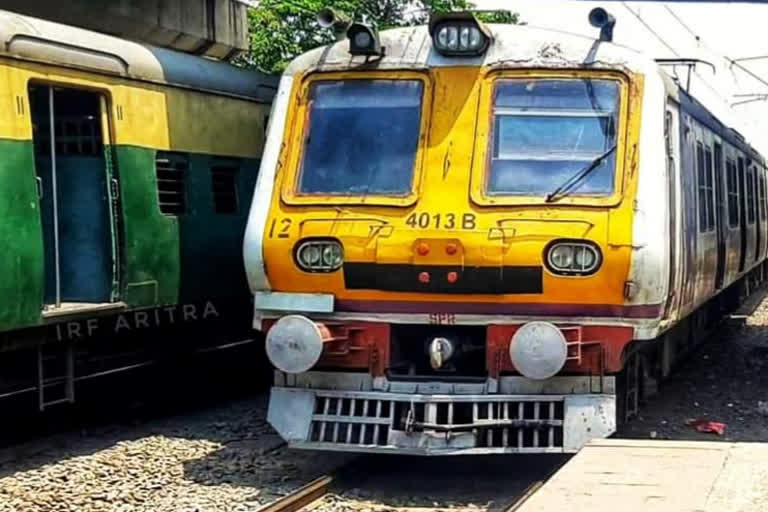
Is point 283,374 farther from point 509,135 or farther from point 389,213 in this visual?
point 509,135

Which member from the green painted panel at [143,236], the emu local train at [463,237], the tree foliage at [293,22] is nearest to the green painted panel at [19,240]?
the green painted panel at [143,236]

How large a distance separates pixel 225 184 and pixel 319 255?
322cm

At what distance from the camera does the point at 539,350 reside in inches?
286

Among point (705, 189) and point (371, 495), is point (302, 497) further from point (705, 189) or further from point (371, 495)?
point (705, 189)

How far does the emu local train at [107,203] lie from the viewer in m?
8.30

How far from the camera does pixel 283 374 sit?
784 centimetres

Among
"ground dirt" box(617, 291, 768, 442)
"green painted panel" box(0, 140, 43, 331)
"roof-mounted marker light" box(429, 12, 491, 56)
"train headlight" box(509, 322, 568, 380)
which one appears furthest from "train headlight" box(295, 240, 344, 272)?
"ground dirt" box(617, 291, 768, 442)

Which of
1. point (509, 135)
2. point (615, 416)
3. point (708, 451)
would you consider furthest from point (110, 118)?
point (708, 451)

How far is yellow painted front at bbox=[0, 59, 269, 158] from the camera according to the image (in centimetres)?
821

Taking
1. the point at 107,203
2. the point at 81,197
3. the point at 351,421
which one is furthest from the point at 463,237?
A: the point at 81,197

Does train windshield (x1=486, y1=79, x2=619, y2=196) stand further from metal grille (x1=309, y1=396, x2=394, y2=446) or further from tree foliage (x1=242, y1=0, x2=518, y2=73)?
tree foliage (x1=242, y1=0, x2=518, y2=73)

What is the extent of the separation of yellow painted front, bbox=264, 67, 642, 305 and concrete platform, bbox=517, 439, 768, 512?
1.41 m

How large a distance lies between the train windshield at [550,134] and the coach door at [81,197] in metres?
2.96

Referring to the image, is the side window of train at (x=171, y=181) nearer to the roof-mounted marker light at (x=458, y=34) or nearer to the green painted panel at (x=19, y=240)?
the green painted panel at (x=19, y=240)
